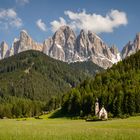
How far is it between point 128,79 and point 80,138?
5731 inches

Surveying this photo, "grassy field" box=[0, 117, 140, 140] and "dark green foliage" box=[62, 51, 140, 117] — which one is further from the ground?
"dark green foliage" box=[62, 51, 140, 117]

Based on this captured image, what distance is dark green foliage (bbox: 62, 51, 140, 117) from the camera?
452ft

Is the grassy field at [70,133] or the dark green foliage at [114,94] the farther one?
the dark green foliage at [114,94]

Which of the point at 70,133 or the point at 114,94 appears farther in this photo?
the point at 114,94

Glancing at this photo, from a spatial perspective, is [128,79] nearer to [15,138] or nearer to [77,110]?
[77,110]

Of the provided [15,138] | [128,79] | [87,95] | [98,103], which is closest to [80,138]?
[15,138]

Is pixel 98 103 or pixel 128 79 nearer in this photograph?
pixel 98 103

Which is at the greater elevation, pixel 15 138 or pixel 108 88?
pixel 108 88

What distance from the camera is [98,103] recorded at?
151 metres

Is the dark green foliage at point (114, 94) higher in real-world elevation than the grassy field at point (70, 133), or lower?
higher

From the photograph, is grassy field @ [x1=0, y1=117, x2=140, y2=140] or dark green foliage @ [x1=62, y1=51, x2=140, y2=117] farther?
dark green foliage @ [x1=62, y1=51, x2=140, y2=117]

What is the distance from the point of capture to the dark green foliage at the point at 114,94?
452 feet

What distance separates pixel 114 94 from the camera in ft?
495

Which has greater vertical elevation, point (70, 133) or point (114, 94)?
point (114, 94)
